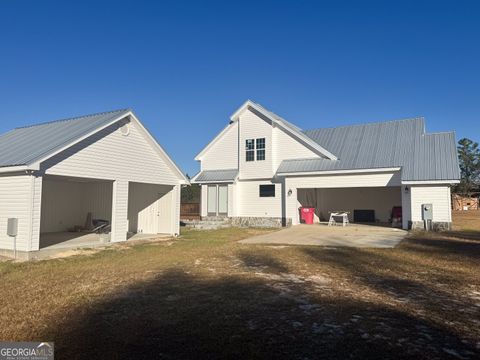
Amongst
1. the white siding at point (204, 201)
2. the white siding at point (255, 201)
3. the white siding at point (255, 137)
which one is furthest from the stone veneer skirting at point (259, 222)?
the white siding at point (255, 137)

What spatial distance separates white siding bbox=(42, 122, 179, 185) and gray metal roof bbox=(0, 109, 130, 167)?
1.31 ft

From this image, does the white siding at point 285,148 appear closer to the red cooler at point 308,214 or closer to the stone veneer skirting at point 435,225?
the red cooler at point 308,214

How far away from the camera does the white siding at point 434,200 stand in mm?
18234

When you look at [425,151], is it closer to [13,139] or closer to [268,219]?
[268,219]

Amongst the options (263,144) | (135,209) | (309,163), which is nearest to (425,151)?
(309,163)

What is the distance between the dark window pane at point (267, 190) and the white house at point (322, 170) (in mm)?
64

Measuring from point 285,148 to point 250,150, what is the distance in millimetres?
2381

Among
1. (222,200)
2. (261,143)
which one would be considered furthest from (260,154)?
(222,200)

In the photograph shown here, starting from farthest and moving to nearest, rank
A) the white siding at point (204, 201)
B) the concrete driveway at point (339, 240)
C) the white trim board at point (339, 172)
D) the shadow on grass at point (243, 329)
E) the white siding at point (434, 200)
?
the white siding at point (204, 201), the white trim board at point (339, 172), the white siding at point (434, 200), the concrete driveway at point (339, 240), the shadow on grass at point (243, 329)

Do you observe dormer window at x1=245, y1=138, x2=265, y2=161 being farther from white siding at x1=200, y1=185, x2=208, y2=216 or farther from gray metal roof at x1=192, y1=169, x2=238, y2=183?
white siding at x1=200, y1=185, x2=208, y2=216

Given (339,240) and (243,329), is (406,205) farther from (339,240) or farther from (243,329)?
(243,329)

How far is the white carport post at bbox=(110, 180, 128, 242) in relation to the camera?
14.8m

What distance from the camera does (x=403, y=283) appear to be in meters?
7.87

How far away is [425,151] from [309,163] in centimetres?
635
